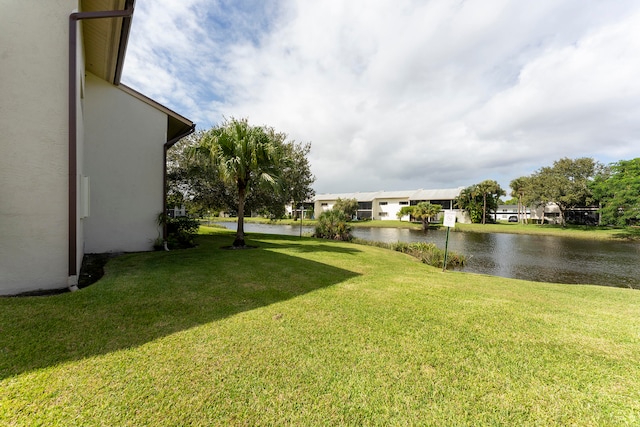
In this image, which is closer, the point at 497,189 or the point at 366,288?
the point at 366,288

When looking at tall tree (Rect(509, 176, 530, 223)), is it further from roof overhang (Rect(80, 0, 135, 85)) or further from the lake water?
roof overhang (Rect(80, 0, 135, 85))

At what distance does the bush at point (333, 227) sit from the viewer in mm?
19609

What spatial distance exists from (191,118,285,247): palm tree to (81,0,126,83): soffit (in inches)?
147

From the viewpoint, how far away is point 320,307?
178 inches

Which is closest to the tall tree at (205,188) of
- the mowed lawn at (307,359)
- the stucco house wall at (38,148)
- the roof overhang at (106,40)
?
the roof overhang at (106,40)

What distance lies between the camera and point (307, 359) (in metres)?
2.92

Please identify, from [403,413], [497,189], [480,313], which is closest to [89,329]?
[403,413]

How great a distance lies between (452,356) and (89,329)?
181 inches

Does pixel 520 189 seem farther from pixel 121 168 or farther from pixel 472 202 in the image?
pixel 121 168

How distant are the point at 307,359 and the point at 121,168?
9380mm

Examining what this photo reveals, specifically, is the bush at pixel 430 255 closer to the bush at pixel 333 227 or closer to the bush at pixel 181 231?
the bush at pixel 333 227

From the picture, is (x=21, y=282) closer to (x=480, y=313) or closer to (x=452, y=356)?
(x=452, y=356)

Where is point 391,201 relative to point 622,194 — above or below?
above

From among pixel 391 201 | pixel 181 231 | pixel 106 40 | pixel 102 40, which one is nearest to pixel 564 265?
pixel 181 231
